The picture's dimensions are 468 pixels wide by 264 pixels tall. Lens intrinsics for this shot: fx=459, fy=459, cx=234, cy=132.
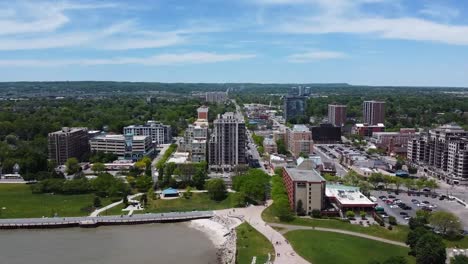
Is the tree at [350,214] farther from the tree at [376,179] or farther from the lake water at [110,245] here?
the tree at [376,179]

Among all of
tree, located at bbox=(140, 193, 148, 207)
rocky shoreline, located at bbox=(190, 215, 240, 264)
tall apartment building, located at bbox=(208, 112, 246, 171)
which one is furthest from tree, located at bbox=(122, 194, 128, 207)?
tall apartment building, located at bbox=(208, 112, 246, 171)

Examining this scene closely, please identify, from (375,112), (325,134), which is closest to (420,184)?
(325,134)

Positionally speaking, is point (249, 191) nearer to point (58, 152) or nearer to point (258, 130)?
point (58, 152)

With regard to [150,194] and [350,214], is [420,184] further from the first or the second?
[150,194]

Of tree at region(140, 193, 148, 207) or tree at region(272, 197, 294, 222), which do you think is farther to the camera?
tree at region(140, 193, 148, 207)

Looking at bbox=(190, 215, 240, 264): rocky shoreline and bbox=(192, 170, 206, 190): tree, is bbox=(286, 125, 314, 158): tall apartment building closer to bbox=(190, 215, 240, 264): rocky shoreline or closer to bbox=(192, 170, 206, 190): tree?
bbox=(192, 170, 206, 190): tree

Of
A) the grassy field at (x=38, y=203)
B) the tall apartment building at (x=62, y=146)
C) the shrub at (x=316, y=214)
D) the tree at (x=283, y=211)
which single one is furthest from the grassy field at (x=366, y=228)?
the tall apartment building at (x=62, y=146)
